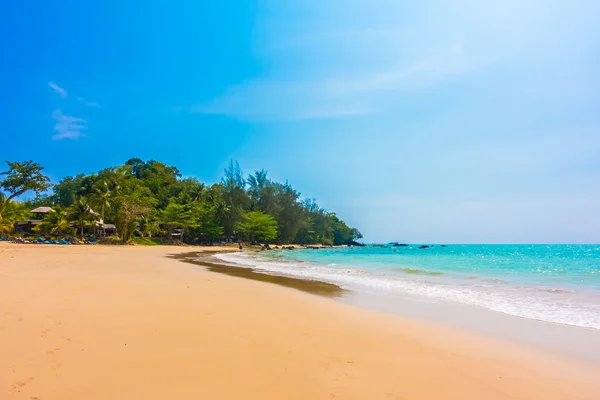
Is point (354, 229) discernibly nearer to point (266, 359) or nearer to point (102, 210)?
point (102, 210)

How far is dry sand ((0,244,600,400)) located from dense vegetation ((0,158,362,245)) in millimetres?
42899

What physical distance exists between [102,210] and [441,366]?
51049mm

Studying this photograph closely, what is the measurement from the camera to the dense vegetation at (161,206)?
139ft

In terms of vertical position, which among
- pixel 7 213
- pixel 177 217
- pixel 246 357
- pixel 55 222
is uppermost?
pixel 177 217

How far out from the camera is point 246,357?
4.27 m

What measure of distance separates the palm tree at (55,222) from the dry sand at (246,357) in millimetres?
42157

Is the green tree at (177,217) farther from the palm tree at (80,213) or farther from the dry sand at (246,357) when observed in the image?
the dry sand at (246,357)

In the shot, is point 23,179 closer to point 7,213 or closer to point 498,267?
point 7,213

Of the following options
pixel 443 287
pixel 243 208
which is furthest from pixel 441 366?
pixel 243 208

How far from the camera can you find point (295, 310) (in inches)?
299

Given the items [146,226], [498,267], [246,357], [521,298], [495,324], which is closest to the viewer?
[246,357]

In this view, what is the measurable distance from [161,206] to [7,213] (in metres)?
25.8

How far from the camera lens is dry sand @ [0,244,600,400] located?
336 cm

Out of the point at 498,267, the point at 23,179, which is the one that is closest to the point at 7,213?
the point at 23,179
